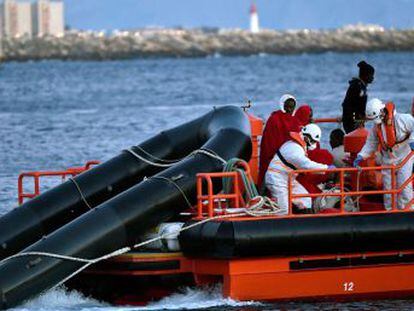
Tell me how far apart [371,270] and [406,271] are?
37 centimetres

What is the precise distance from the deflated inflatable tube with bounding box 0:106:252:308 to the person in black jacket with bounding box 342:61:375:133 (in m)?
1.60

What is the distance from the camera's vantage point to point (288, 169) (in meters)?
16.3

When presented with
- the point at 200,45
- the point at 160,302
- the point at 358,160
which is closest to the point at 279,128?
the point at 358,160

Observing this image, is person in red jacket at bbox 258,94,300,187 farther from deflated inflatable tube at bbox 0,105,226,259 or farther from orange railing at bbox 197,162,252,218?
deflated inflatable tube at bbox 0,105,226,259

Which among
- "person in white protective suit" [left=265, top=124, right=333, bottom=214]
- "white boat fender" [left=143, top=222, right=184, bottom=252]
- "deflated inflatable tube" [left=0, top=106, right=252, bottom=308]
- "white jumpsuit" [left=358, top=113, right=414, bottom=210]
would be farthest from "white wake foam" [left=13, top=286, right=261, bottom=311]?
"white jumpsuit" [left=358, top=113, right=414, bottom=210]

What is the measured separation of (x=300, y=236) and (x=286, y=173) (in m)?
0.92

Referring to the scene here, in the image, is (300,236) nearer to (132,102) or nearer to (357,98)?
(357,98)

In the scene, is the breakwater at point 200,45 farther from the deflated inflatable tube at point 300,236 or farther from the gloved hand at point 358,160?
the deflated inflatable tube at point 300,236

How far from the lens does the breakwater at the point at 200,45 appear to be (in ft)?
451

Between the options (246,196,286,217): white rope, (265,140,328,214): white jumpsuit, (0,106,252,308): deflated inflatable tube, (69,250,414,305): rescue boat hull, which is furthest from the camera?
(265,140,328,214): white jumpsuit

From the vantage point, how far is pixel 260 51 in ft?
464

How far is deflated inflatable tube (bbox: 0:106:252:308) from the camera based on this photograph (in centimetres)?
1565

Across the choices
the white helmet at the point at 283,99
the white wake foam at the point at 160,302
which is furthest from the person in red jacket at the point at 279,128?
the white wake foam at the point at 160,302

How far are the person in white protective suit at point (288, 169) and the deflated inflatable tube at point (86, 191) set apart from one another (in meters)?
1.50
